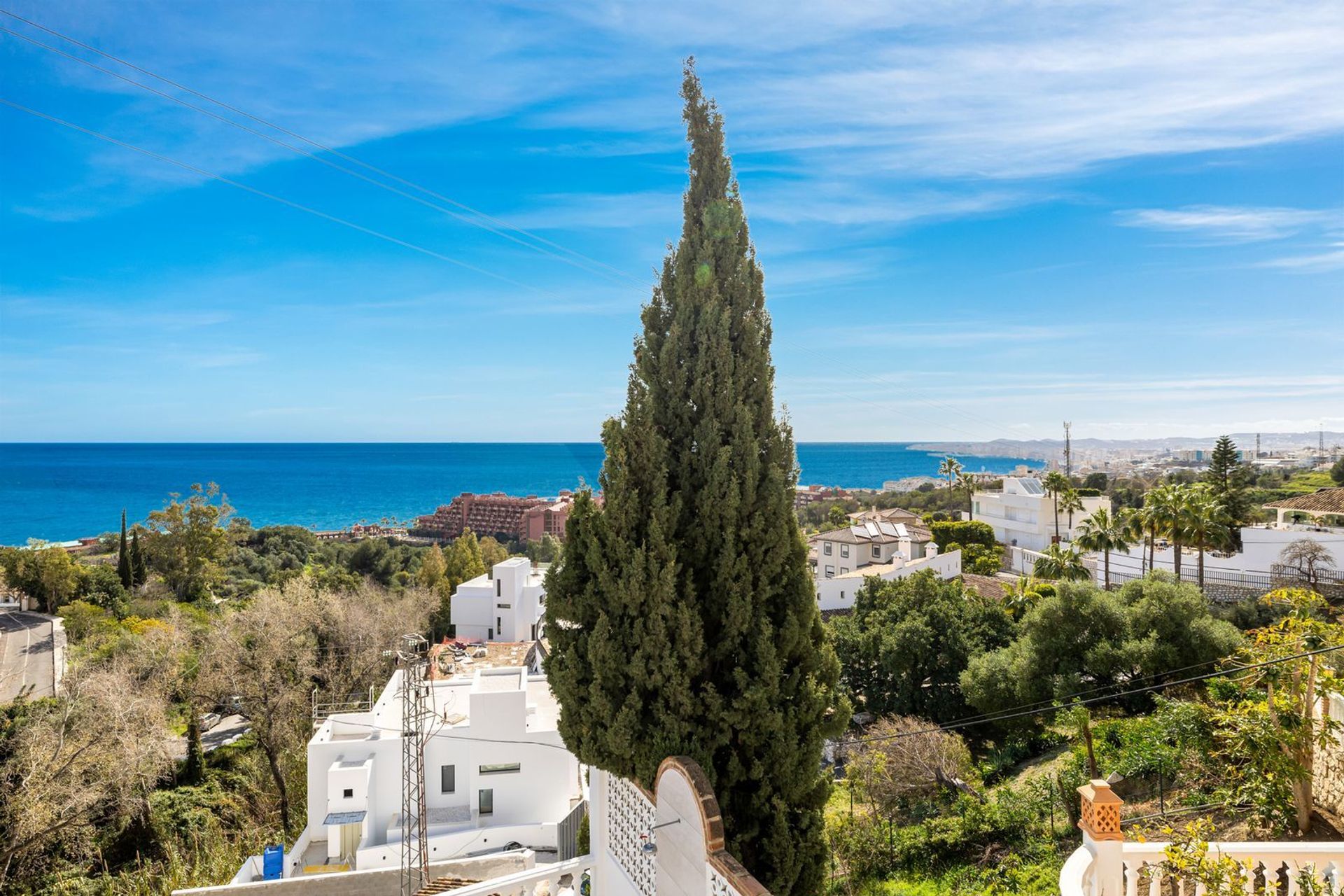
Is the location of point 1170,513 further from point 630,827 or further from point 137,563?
point 137,563

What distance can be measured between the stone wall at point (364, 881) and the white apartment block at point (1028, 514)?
127 feet

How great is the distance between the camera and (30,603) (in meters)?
40.3

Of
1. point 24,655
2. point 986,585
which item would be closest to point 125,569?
point 24,655

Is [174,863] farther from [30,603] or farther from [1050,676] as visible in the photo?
[30,603]

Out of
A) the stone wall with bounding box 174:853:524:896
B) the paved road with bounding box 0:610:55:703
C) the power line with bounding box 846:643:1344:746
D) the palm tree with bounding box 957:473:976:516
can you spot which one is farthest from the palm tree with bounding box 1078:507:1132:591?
the paved road with bounding box 0:610:55:703

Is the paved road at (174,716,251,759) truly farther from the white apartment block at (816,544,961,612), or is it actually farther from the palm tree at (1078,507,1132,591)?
the palm tree at (1078,507,1132,591)

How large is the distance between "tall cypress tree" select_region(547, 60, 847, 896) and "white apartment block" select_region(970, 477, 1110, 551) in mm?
41846

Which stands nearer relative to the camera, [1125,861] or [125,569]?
[1125,861]

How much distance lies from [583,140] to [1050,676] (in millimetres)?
16059

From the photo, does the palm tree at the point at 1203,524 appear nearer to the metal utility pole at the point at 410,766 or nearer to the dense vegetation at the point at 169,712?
the metal utility pole at the point at 410,766

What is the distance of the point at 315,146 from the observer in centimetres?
768

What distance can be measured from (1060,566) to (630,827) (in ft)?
86.4

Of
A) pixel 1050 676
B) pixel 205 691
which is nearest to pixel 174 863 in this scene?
pixel 205 691

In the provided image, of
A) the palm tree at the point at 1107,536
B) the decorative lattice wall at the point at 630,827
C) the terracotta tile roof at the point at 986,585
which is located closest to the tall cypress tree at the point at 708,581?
the decorative lattice wall at the point at 630,827
